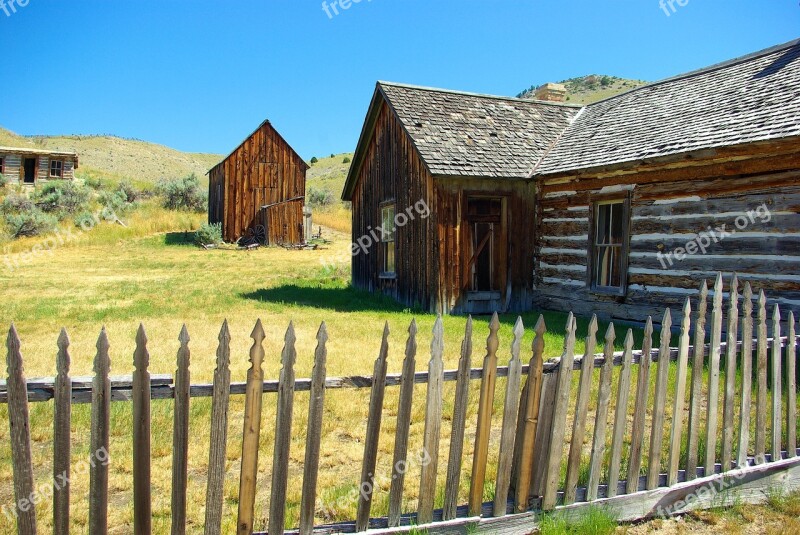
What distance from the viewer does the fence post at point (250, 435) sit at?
113 inches

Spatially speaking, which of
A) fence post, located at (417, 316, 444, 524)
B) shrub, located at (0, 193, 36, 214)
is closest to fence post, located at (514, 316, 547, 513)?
fence post, located at (417, 316, 444, 524)

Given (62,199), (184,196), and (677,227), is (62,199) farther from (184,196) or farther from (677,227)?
(677,227)

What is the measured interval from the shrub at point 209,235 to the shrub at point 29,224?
740 cm

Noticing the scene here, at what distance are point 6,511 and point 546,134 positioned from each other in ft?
45.2

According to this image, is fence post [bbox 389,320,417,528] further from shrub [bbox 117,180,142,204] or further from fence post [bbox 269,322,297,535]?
shrub [bbox 117,180,142,204]

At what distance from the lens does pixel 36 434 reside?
5.23 metres

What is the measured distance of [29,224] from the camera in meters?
28.0

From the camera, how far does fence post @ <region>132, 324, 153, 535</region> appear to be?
2.71 metres

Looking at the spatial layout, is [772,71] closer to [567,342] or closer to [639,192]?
[639,192]

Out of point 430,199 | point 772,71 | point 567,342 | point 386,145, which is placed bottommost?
point 567,342

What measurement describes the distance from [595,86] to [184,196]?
8434cm

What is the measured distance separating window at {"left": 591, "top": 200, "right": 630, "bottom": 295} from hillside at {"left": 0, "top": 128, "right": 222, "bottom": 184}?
71.9m

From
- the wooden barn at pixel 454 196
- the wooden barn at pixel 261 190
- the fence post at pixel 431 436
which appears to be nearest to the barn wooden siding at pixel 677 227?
the wooden barn at pixel 454 196

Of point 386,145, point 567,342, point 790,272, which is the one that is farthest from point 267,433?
point 386,145
